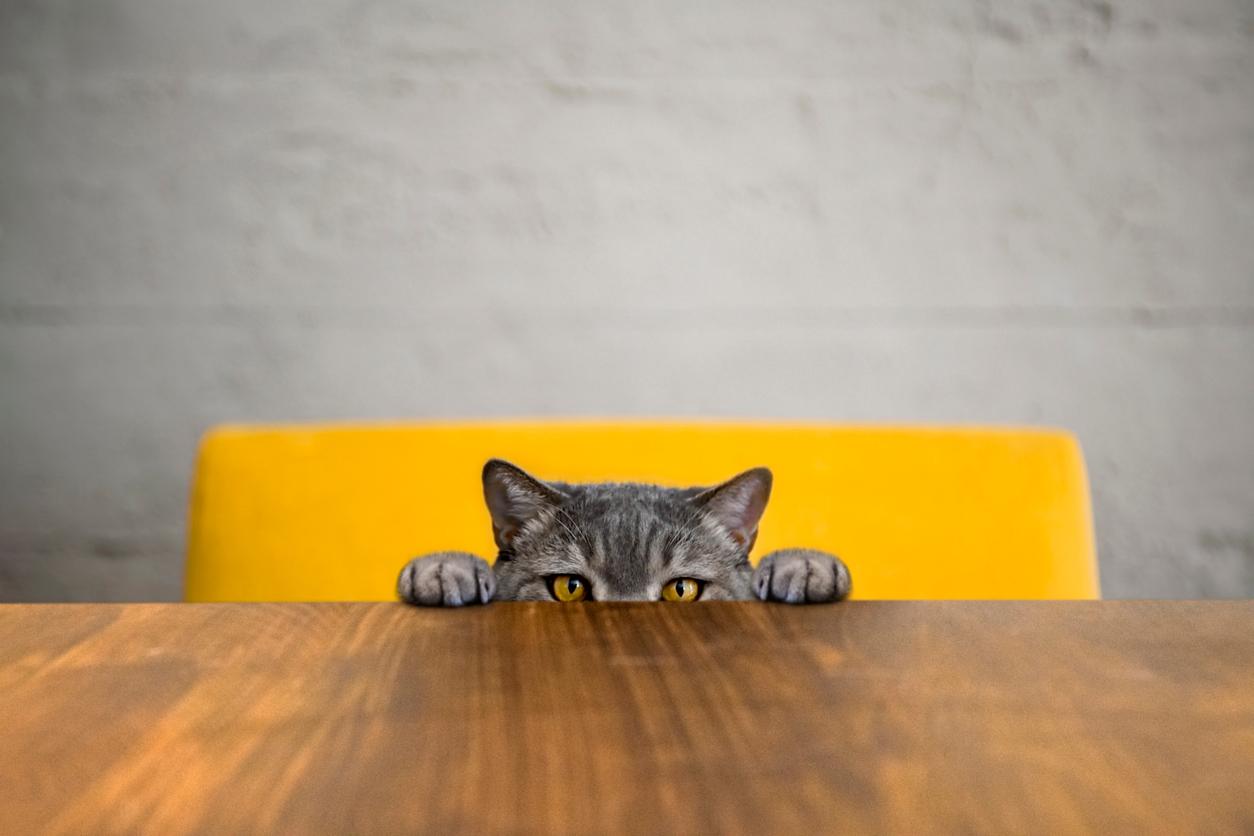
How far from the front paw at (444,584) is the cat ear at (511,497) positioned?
256mm

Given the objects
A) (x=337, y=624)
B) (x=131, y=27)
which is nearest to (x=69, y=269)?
(x=131, y=27)

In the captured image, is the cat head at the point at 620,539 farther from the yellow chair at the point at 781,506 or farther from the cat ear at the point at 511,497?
the yellow chair at the point at 781,506

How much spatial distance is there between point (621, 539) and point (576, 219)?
1101 mm

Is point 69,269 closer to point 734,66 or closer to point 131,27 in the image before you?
point 131,27

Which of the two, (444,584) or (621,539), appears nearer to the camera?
(444,584)

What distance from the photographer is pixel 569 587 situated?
3.43ft

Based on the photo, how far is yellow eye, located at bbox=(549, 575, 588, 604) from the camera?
3.42ft

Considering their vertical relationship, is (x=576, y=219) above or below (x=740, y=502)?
above

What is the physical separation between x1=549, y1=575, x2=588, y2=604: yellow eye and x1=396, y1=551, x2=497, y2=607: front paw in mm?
249

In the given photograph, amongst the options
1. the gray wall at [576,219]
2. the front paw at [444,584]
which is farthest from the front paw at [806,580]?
the gray wall at [576,219]

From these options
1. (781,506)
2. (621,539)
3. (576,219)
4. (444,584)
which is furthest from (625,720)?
(576,219)

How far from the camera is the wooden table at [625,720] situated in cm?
38

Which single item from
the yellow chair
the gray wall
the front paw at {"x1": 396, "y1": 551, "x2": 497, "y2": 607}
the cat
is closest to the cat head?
the cat

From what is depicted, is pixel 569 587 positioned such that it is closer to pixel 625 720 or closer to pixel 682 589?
pixel 682 589
